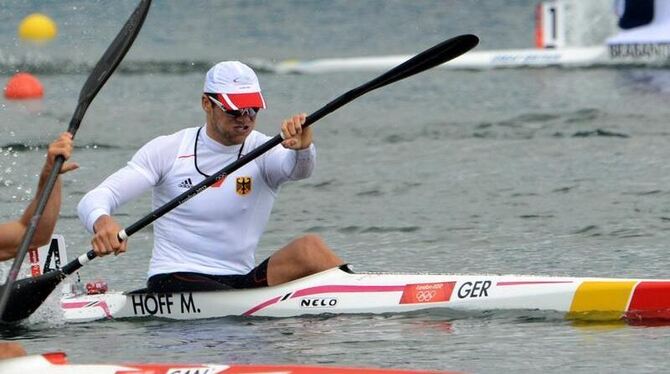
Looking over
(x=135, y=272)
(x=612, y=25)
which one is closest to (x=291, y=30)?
(x=612, y=25)

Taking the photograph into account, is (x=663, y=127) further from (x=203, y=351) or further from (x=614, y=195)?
(x=203, y=351)

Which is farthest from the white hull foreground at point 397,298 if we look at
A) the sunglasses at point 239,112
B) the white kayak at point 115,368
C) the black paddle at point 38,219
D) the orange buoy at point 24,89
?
the orange buoy at point 24,89

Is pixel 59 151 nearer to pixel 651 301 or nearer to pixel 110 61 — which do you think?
pixel 110 61

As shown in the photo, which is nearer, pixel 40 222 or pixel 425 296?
pixel 40 222

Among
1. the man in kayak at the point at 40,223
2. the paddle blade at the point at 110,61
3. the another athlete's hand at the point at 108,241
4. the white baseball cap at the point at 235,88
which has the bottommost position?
the another athlete's hand at the point at 108,241

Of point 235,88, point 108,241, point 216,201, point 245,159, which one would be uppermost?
point 235,88

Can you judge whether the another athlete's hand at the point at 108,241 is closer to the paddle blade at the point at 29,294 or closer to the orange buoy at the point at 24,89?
the paddle blade at the point at 29,294

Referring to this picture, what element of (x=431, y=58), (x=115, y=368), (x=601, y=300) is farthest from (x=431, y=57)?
(x=115, y=368)

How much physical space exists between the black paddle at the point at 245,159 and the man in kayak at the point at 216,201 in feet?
0.92

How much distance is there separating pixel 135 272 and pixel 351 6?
27195mm

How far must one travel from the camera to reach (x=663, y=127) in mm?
17875

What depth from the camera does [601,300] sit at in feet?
27.1

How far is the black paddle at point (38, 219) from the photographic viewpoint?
7.65m

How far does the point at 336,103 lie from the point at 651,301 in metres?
1.96
